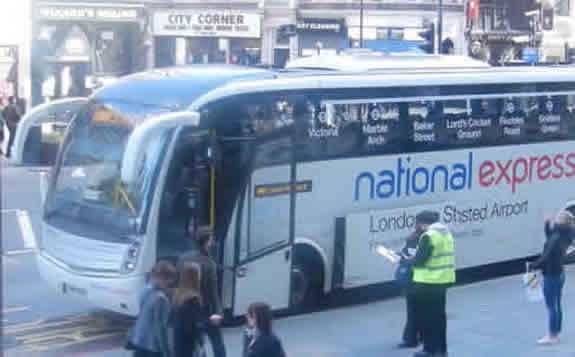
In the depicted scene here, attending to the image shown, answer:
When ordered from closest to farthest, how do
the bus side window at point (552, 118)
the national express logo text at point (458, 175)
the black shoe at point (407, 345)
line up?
the black shoe at point (407, 345), the national express logo text at point (458, 175), the bus side window at point (552, 118)

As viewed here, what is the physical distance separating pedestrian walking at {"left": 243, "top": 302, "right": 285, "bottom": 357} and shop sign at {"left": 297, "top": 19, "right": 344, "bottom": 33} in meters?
28.2

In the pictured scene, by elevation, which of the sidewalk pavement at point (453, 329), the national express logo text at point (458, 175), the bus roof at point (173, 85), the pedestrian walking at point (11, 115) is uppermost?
the bus roof at point (173, 85)

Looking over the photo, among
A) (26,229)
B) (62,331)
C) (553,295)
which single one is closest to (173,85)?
(62,331)

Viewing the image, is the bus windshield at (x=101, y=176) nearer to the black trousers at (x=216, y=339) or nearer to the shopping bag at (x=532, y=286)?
the black trousers at (x=216, y=339)

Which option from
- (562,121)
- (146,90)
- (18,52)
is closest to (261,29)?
(18,52)


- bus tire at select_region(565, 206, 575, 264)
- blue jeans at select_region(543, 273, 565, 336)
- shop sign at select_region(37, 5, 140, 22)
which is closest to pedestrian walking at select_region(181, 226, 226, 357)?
blue jeans at select_region(543, 273, 565, 336)

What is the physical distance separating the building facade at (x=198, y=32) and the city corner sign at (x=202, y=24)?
0.13 ft

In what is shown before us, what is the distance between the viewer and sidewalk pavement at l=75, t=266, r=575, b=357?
10.3m

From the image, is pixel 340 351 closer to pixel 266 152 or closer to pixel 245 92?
pixel 266 152

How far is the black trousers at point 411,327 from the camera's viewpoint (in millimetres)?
10266

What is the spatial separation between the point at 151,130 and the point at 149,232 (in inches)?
48.7

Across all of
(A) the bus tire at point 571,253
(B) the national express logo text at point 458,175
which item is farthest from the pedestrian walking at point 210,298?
(A) the bus tire at point 571,253

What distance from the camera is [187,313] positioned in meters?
7.63

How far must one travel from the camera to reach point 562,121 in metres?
14.5
